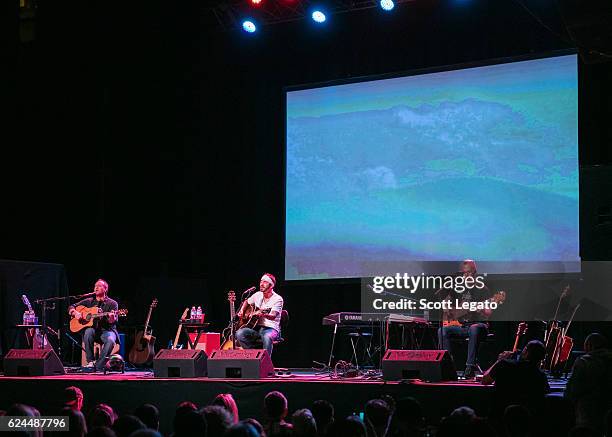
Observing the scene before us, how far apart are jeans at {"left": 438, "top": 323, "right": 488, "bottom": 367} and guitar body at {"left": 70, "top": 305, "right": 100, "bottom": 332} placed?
4.65 metres

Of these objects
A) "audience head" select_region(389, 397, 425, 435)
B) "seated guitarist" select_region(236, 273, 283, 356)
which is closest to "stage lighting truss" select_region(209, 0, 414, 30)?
"seated guitarist" select_region(236, 273, 283, 356)

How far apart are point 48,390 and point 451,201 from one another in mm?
5613

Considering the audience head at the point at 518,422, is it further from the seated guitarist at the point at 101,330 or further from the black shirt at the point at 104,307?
the black shirt at the point at 104,307

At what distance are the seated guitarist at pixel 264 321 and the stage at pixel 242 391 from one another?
5.59 ft

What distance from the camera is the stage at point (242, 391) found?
697cm

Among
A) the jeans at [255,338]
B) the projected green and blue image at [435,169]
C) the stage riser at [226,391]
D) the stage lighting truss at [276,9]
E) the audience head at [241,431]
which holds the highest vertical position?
the stage lighting truss at [276,9]

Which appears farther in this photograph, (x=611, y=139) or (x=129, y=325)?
(x=129, y=325)

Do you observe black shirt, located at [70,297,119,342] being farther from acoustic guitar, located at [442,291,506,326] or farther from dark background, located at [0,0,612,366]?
acoustic guitar, located at [442,291,506,326]

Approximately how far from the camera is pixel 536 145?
32.9 feet

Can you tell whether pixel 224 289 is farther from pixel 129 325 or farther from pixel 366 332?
pixel 366 332

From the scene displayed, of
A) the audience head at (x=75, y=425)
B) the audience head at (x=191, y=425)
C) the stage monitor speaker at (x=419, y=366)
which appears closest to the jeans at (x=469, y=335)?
the stage monitor speaker at (x=419, y=366)

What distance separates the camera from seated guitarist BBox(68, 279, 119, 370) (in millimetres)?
10188

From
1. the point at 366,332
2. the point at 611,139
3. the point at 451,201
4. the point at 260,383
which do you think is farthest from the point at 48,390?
the point at 611,139

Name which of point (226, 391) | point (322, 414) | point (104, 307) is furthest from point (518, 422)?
point (104, 307)
